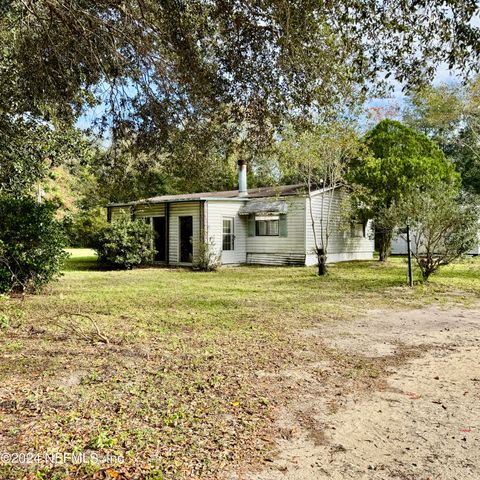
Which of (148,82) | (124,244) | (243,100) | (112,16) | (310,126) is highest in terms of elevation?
(112,16)

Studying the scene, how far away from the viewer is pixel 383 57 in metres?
5.28

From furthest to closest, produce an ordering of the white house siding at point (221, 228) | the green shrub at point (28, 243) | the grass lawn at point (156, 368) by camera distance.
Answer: the white house siding at point (221, 228), the green shrub at point (28, 243), the grass lawn at point (156, 368)

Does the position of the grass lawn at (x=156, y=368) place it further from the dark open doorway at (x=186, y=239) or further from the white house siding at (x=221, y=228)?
the dark open doorway at (x=186, y=239)

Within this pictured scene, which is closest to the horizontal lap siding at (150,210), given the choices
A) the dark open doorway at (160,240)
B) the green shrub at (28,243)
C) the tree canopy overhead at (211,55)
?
the dark open doorway at (160,240)

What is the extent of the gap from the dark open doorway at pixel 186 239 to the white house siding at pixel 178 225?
0.21m

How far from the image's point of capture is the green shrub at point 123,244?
16375 millimetres

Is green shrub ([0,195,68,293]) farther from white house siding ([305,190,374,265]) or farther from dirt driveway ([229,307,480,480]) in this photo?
white house siding ([305,190,374,265])

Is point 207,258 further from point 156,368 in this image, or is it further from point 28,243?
point 156,368

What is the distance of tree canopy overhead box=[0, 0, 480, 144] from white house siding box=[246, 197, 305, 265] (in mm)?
10420

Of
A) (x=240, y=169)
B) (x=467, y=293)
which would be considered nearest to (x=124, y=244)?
(x=240, y=169)

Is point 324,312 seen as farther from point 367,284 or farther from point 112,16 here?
point 112,16

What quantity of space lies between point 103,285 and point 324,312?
6.45m

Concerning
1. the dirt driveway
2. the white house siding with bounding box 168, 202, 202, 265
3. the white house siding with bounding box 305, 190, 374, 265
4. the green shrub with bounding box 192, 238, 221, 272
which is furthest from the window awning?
the dirt driveway

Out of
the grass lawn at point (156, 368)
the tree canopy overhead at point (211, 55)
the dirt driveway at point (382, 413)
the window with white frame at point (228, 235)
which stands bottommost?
the dirt driveway at point (382, 413)
